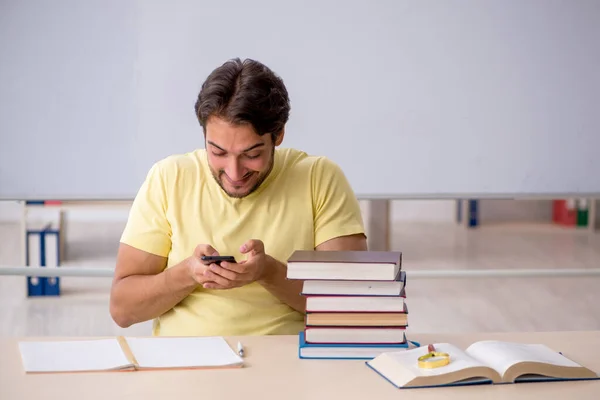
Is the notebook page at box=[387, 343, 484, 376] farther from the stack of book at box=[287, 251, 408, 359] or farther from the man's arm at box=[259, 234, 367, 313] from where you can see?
the man's arm at box=[259, 234, 367, 313]

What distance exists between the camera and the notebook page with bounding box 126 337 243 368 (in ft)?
4.52

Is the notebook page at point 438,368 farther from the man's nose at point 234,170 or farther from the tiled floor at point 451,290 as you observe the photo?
the tiled floor at point 451,290

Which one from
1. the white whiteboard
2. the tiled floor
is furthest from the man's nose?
the tiled floor

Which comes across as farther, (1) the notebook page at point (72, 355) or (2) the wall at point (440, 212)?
(2) the wall at point (440, 212)

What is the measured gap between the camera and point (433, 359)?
52.4 inches

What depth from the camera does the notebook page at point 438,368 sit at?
1.31m

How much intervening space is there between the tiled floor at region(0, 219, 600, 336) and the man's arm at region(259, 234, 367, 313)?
205 cm

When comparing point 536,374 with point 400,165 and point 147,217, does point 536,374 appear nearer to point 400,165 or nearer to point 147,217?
point 147,217

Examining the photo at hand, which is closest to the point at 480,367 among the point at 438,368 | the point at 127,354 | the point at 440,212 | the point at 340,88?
the point at 438,368

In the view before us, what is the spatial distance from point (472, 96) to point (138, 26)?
1.11 meters

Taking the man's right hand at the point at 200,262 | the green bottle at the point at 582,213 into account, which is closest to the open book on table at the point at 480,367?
the man's right hand at the point at 200,262

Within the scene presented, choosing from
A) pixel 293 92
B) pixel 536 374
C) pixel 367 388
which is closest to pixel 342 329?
pixel 367 388

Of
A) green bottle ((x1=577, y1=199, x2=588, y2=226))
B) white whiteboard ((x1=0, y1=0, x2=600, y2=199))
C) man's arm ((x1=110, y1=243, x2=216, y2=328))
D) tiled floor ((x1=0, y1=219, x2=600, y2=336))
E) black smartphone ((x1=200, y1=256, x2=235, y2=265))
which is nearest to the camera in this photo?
black smartphone ((x1=200, y1=256, x2=235, y2=265))

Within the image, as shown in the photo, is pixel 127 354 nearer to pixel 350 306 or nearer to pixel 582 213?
pixel 350 306
